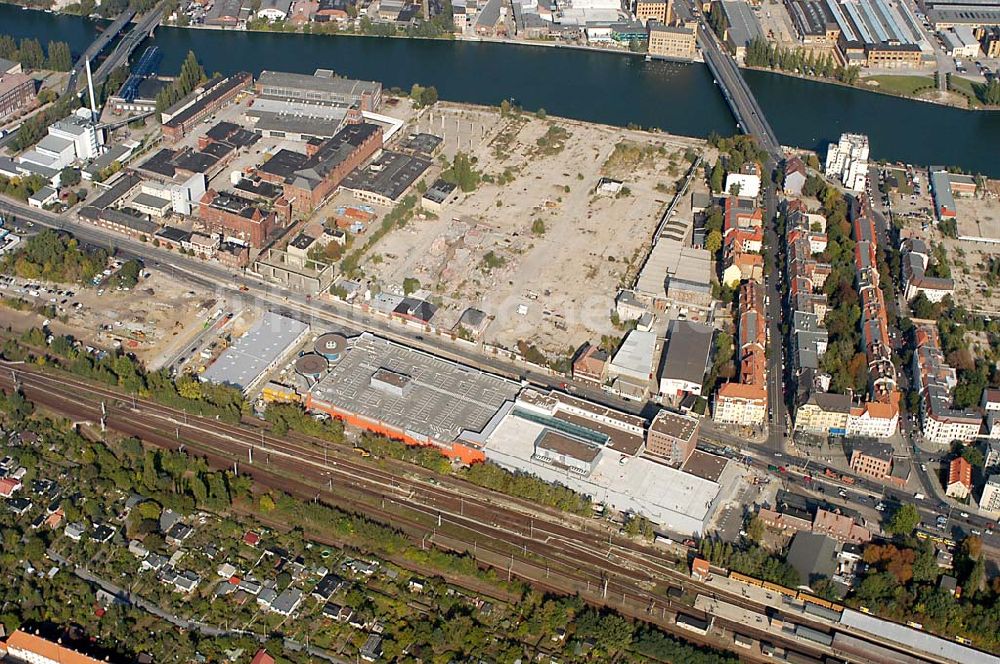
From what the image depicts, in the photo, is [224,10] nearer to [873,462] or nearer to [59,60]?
[59,60]

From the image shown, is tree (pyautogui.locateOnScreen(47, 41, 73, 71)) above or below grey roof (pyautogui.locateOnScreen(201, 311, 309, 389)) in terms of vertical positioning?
above

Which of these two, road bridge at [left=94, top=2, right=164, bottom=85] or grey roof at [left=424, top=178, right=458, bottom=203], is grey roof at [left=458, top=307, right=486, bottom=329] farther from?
road bridge at [left=94, top=2, right=164, bottom=85]

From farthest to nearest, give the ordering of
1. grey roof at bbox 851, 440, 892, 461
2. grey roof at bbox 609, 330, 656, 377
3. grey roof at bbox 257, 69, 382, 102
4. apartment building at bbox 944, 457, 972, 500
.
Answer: grey roof at bbox 257, 69, 382, 102 → grey roof at bbox 609, 330, 656, 377 → grey roof at bbox 851, 440, 892, 461 → apartment building at bbox 944, 457, 972, 500

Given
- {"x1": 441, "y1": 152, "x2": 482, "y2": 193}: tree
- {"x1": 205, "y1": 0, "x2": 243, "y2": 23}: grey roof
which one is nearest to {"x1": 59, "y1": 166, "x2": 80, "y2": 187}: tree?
{"x1": 441, "y1": 152, "x2": 482, "y2": 193}: tree

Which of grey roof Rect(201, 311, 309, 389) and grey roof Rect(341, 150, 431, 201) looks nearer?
grey roof Rect(201, 311, 309, 389)

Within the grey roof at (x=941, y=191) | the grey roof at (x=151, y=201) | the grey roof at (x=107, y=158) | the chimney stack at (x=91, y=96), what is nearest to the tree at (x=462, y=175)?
the grey roof at (x=151, y=201)

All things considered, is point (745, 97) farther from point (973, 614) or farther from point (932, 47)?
point (973, 614)
